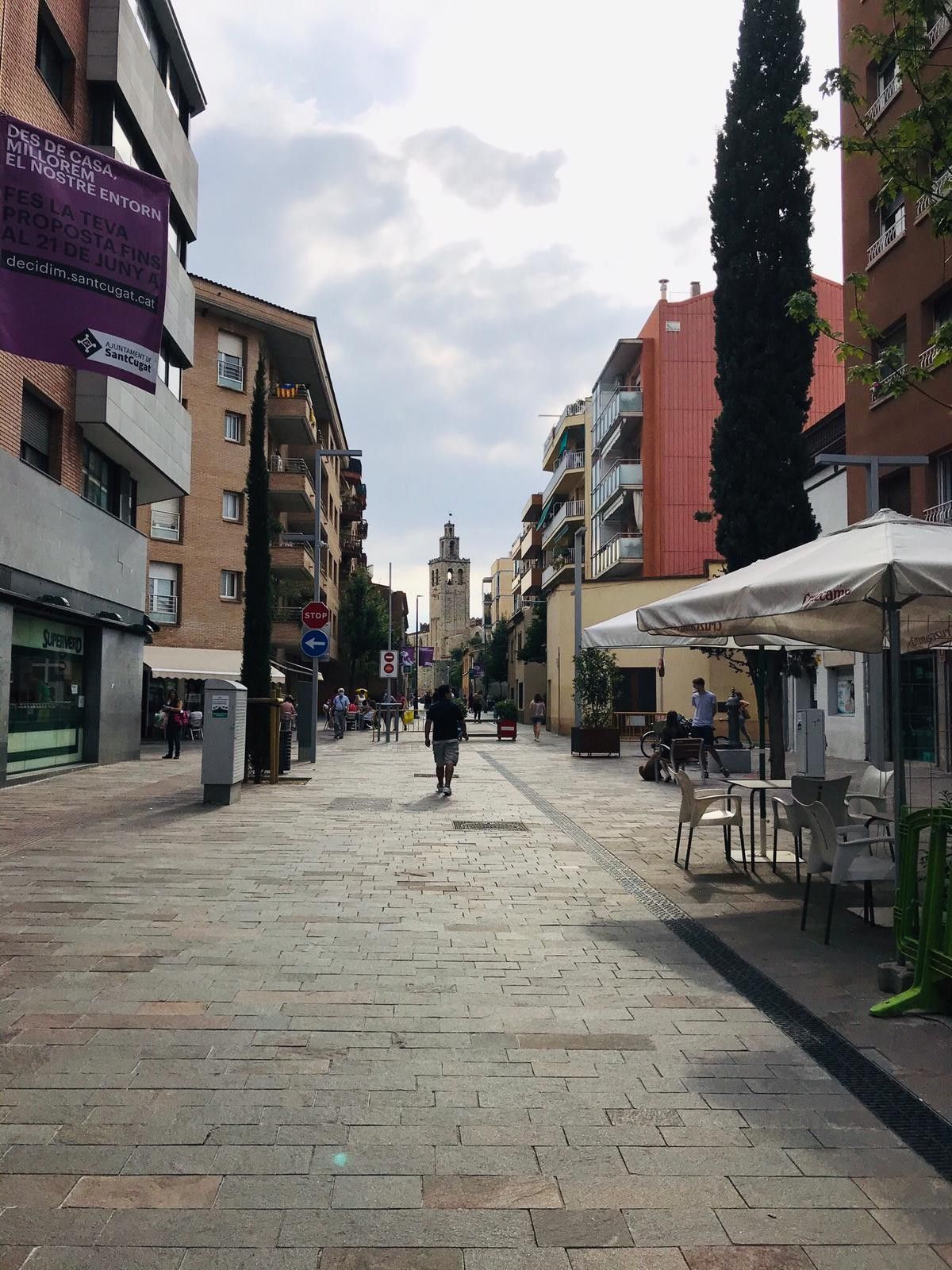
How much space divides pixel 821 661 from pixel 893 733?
2188 centimetres

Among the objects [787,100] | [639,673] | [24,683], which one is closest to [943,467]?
[787,100]

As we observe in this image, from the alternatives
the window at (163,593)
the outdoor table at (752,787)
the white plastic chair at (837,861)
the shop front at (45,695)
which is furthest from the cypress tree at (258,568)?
the window at (163,593)

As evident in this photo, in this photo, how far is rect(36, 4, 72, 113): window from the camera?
1795cm

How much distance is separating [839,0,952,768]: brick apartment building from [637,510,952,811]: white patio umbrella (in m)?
8.91

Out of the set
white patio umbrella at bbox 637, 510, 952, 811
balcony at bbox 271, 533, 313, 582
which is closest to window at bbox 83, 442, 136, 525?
white patio umbrella at bbox 637, 510, 952, 811

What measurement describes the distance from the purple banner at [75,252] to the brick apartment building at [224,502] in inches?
862

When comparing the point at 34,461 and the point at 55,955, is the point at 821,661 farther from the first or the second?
the point at 55,955

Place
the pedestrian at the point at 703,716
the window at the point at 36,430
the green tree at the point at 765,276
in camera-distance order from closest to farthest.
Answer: the window at the point at 36,430 < the green tree at the point at 765,276 < the pedestrian at the point at 703,716

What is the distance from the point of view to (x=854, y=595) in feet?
19.8

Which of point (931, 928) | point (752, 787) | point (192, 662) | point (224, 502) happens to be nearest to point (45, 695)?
point (752, 787)

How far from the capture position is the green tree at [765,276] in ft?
68.2

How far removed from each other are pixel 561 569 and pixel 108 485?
34.7m

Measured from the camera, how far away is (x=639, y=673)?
137 ft

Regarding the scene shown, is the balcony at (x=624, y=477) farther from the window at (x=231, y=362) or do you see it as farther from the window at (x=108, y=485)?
the window at (x=108, y=485)
